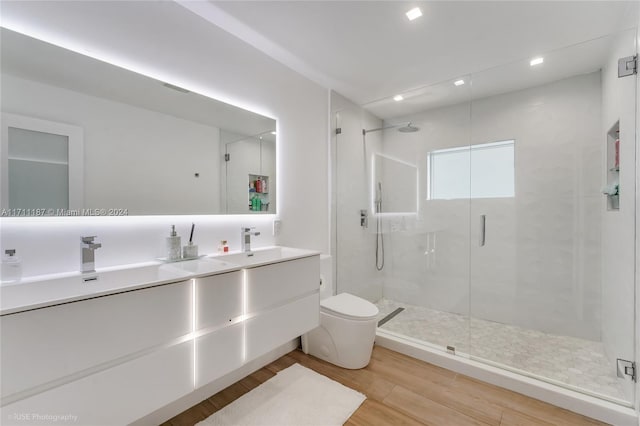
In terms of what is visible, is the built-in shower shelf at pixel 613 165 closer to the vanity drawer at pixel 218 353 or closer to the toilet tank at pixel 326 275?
the toilet tank at pixel 326 275

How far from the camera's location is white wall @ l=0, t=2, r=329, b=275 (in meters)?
1.26

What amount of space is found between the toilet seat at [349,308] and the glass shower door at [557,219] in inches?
36.5

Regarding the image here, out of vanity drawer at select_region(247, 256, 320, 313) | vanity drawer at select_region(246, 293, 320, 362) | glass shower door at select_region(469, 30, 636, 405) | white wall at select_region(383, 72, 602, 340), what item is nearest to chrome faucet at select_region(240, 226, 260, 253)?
vanity drawer at select_region(247, 256, 320, 313)

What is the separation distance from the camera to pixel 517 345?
7.79ft

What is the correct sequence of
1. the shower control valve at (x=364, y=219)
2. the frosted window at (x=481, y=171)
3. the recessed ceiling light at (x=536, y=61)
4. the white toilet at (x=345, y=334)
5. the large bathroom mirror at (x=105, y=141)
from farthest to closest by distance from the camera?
the shower control valve at (x=364, y=219) < the frosted window at (x=481, y=171) < the recessed ceiling light at (x=536, y=61) < the white toilet at (x=345, y=334) < the large bathroom mirror at (x=105, y=141)

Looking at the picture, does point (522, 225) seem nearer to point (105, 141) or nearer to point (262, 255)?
point (262, 255)

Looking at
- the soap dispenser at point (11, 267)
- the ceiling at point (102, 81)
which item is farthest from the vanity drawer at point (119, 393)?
the ceiling at point (102, 81)

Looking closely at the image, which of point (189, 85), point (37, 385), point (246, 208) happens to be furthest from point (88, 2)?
point (37, 385)

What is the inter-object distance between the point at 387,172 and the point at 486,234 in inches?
48.3

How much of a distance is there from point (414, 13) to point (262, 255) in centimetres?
193

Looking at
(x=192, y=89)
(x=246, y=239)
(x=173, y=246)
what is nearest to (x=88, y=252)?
(x=173, y=246)

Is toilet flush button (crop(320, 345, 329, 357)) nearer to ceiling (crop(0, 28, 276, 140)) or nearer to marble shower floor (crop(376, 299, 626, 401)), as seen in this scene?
marble shower floor (crop(376, 299, 626, 401))

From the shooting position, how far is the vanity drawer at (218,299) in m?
1.28

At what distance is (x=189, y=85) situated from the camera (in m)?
1.75
